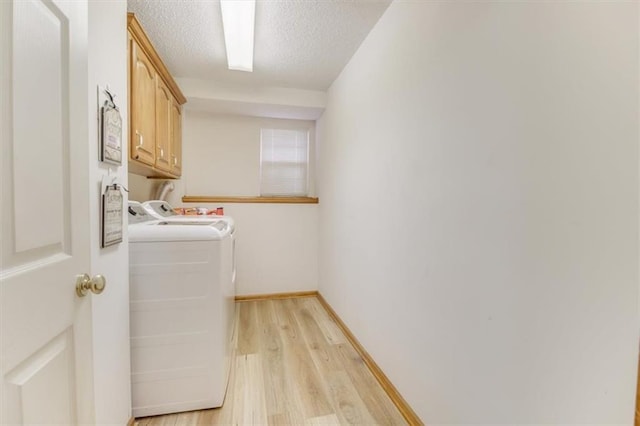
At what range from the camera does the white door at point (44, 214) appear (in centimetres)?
58

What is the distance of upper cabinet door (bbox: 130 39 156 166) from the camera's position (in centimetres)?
169

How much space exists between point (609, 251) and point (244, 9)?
1993mm

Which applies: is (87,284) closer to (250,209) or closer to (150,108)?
(150,108)

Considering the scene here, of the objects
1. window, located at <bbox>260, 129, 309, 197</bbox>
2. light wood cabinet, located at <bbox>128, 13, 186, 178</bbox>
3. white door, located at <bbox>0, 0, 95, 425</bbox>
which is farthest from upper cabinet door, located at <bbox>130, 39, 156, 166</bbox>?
window, located at <bbox>260, 129, 309, 197</bbox>

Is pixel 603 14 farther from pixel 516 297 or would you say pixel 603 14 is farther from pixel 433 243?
pixel 433 243

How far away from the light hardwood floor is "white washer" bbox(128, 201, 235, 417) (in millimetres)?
132

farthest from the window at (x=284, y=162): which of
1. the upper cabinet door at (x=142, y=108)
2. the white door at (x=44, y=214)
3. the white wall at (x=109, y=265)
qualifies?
the white door at (x=44, y=214)

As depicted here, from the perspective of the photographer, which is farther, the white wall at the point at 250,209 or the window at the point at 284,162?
the window at the point at 284,162

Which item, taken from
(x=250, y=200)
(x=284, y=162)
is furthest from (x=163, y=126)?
(x=284, y=162)

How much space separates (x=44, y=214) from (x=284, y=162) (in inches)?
114

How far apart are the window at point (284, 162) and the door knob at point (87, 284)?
2616 mm

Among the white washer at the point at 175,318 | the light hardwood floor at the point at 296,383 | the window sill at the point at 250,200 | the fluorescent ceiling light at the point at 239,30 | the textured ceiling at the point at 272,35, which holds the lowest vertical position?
the light hardwood floor at the point at 296,383

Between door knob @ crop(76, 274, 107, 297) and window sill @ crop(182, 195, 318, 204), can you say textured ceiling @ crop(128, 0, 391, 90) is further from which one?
door knob @ crop(76, 274, 107, 297)

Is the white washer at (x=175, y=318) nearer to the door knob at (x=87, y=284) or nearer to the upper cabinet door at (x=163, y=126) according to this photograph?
the door knob at (x=87, y=284)
